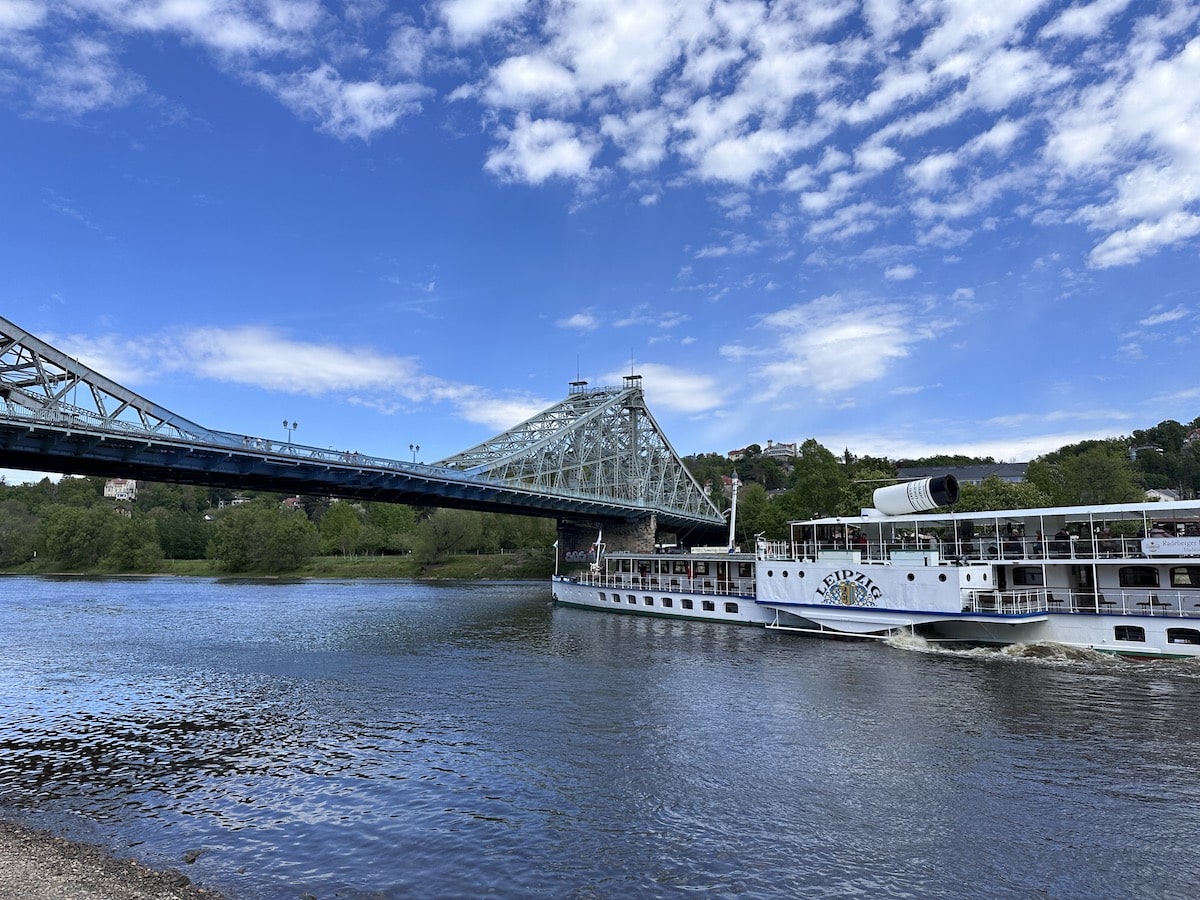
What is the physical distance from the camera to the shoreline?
38.6 feet

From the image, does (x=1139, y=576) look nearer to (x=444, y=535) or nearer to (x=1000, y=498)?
(x=1000, y=498)

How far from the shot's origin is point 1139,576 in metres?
34.2

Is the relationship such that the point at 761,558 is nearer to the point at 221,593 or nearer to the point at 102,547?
the point at 221,593

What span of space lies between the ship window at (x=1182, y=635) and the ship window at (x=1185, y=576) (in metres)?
2.71

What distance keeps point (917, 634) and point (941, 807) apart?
78.1 feet

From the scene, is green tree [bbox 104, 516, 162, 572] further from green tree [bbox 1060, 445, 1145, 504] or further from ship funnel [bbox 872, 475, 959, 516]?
green tree [bbox 1060, 445, 1145, 504]

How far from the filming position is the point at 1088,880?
12727 mm

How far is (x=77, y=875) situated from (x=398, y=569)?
365 ft

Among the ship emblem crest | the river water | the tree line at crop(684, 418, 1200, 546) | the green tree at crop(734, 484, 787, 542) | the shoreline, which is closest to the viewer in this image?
the shoreline

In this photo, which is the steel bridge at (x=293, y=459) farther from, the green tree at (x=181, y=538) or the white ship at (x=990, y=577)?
the green tree at (x=181, y=538)

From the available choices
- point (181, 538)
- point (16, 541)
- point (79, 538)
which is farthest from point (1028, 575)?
point (16, 541)

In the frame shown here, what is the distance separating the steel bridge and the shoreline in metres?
32.2

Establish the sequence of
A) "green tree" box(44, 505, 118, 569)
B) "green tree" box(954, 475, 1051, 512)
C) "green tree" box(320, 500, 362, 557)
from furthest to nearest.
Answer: "green tree" box(320, 500, 362, 557) < "green tree" box(44, 505, 118, 569) < "green tree" box(954, 475, 1051, 512)

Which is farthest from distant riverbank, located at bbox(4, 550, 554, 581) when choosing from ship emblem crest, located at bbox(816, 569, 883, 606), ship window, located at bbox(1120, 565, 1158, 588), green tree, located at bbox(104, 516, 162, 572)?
ship window, located at bbox(1120, 565, 1158, 588)
